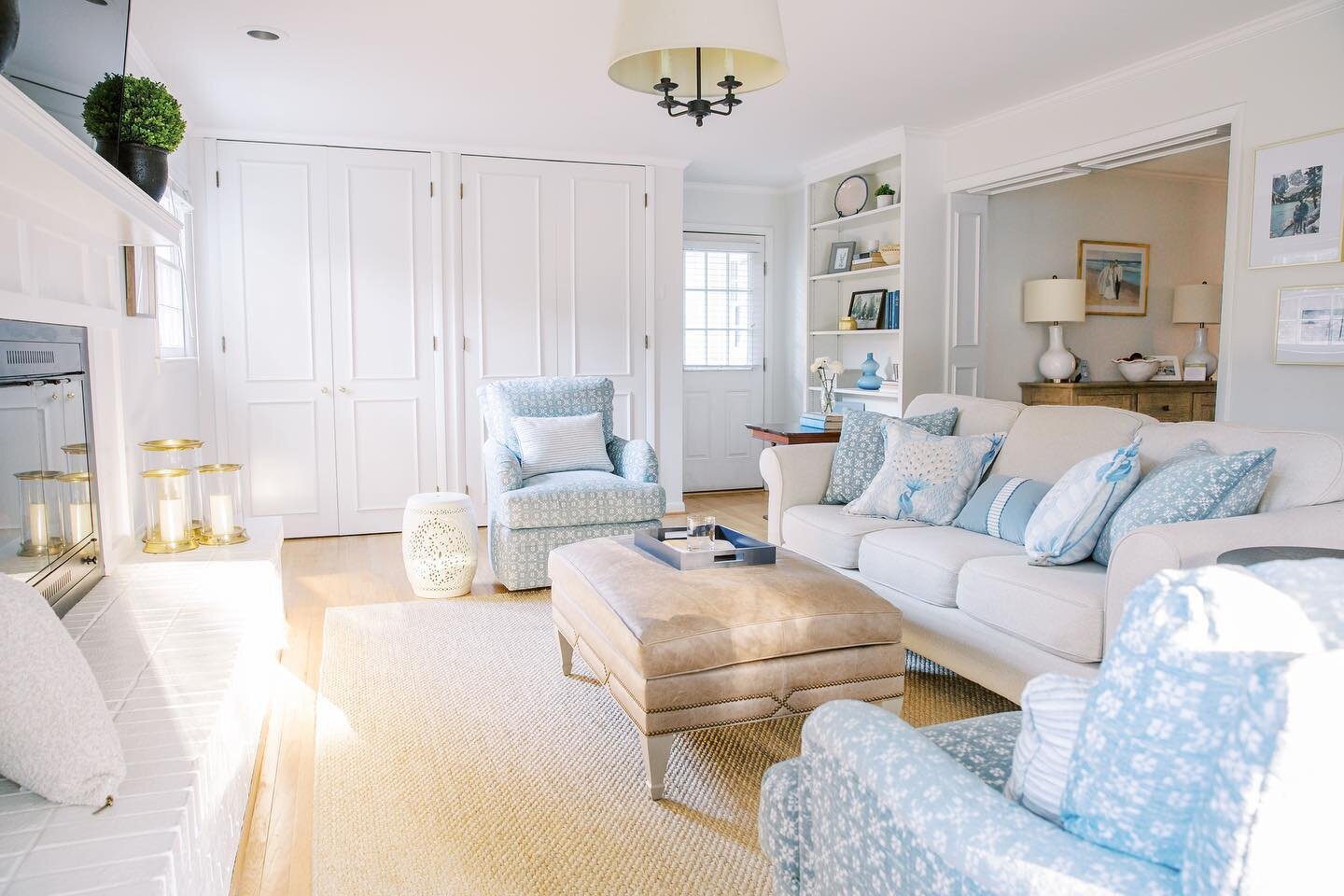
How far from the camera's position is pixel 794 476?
12.3ft

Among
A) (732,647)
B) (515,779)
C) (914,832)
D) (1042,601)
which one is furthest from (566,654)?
(914,832)

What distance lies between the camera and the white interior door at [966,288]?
529cm

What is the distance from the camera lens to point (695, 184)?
22.3 feet

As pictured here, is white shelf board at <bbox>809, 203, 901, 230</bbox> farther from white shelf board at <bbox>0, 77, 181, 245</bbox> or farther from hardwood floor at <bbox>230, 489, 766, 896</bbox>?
white shelf board at <bbox>0, 77, 181, 245</bbox>

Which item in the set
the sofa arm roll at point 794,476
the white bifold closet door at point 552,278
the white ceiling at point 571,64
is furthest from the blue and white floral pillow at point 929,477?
the white bifold closet door at point 552,278

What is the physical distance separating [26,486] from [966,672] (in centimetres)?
254

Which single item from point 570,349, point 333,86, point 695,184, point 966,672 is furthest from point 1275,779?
point 695,184

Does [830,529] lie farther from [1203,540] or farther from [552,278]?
A: [552,278]

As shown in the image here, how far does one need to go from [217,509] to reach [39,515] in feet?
3.70

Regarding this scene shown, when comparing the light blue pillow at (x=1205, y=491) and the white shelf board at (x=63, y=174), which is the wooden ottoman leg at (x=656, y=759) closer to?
the light blue pillow at (x=1205, y=491)

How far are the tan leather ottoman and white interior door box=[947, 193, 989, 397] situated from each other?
326 centimetres

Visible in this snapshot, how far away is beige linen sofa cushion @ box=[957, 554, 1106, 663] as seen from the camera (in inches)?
89.0

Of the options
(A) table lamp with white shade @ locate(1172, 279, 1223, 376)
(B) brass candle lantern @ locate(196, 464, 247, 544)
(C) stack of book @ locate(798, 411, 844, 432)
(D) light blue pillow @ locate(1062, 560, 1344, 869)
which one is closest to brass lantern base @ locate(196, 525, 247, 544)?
(B) brass candle lantern @ locate(196, 464, 247, 544)

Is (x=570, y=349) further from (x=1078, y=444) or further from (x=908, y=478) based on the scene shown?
(x=1078, y=444)
